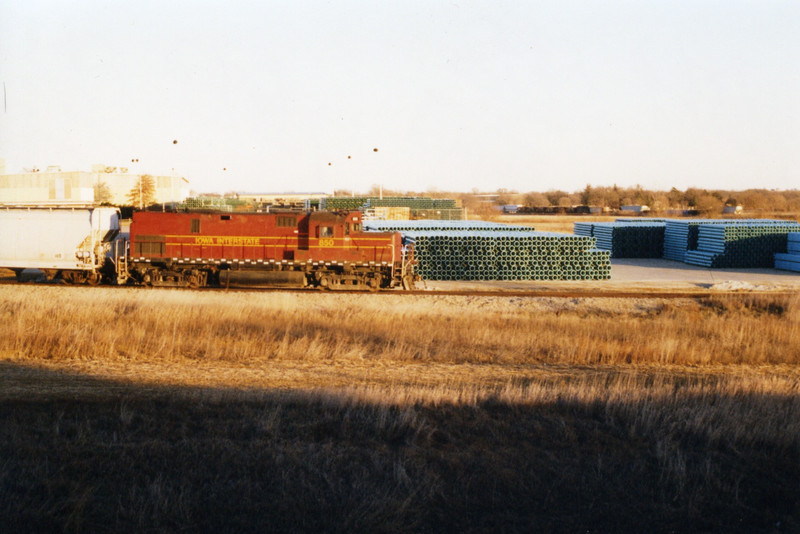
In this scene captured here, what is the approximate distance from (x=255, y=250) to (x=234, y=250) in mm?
807

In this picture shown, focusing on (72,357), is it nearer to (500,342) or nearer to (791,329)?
(500,342)

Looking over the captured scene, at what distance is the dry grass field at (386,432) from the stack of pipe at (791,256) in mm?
23997

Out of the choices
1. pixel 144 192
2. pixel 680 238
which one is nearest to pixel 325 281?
pixel 680 238

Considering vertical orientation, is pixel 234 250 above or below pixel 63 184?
below

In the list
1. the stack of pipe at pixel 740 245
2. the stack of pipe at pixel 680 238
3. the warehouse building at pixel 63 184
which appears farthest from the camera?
the warehouse building at pixel 63 184

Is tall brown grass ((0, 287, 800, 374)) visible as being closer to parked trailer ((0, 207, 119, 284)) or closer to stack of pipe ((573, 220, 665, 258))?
parked trailer ((0, 207, 119, 284))

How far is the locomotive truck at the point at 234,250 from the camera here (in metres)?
26.3

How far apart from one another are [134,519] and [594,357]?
11.4 m

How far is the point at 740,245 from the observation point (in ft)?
127

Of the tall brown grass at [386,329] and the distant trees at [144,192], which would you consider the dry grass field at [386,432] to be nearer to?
the tall brown grass at [386,329]

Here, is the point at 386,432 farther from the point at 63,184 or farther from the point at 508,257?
the point at 63,184

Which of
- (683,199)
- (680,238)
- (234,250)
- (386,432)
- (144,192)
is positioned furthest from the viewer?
(683,199)

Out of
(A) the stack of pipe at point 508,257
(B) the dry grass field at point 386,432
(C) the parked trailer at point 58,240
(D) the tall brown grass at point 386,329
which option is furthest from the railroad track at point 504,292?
(B) the dry grass field at point 386,432

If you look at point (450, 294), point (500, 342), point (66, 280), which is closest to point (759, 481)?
point (500, 342)
